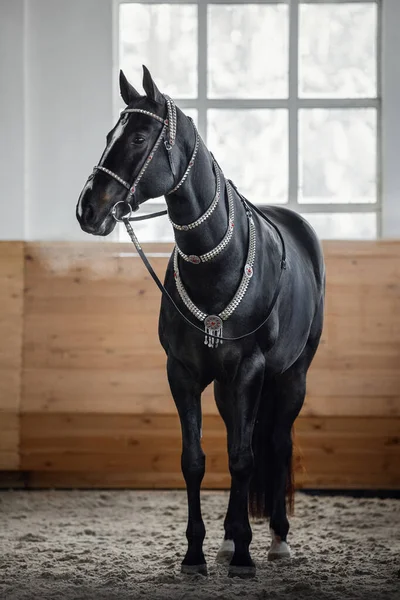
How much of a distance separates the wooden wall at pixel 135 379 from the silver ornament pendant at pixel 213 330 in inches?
81.2

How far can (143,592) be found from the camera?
2.71 meters

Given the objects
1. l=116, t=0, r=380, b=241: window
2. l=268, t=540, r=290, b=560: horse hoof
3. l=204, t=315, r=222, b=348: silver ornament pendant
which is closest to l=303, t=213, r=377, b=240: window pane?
l=116, t=0, r=380, b=241: window

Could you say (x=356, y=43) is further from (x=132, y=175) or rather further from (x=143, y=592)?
(x=143, y=592)

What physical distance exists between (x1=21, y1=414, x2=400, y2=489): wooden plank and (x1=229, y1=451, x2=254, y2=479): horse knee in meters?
1.96

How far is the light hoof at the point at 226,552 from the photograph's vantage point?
10.3 feet

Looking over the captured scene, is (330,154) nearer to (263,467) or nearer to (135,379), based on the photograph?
(135,379)

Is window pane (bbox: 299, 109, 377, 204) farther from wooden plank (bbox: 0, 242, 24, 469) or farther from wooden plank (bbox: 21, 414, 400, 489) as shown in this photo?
wooden plank (bbox: 0, 242, 24, 469)

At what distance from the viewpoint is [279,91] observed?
17.7 ft

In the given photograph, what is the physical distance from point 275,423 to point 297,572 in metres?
0.58

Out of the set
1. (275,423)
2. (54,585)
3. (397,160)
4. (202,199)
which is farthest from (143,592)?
(397,160)

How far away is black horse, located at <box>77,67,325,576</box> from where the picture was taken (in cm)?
260

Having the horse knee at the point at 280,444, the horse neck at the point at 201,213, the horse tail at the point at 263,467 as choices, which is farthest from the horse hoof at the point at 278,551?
the horse neck at the point at 201,213

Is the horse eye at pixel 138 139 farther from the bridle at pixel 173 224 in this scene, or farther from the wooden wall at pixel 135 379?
the wooden wall at pixel 135 379

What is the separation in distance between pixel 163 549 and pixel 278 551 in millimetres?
454
